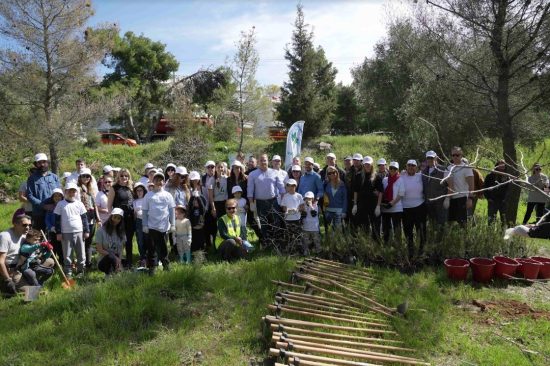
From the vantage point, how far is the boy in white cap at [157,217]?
6.84 metres

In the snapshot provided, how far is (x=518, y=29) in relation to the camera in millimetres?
8320

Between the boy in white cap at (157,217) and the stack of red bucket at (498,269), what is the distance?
14.5 feet

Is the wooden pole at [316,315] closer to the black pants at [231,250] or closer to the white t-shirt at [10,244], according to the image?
the black pants at [231,250]

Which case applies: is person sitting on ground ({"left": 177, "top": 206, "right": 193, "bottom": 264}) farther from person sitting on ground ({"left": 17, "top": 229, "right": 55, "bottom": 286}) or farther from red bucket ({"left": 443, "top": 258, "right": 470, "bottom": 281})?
red bucket ({"left": 443, "top": 258, "right": 470, "bottom": 281})

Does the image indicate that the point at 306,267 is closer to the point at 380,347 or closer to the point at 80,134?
the point at 380,347

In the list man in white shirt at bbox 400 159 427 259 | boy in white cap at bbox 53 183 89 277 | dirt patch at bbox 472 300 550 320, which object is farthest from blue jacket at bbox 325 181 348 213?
boy in white cap at bbox 53 183 89 277

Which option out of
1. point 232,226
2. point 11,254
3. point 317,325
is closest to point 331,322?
point 317,325

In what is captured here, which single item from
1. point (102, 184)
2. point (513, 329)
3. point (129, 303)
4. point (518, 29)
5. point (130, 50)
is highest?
point (130, 50)

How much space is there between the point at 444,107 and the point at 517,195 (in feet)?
8.97

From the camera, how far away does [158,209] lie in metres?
6.82

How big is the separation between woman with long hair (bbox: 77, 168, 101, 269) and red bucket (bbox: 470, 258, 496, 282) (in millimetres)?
6241

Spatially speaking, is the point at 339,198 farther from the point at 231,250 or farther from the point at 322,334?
the point at 322,334

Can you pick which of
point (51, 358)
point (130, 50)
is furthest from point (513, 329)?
point (130, 50)

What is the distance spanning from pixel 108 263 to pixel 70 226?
0.85 metres
